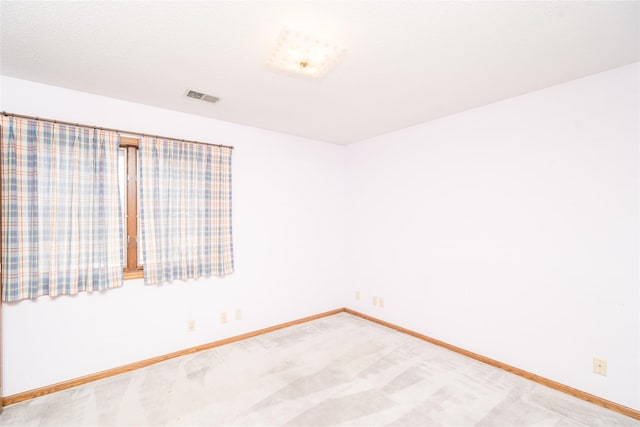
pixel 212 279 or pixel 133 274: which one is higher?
pixel 133 274

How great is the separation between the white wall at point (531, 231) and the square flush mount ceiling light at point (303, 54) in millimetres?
1813

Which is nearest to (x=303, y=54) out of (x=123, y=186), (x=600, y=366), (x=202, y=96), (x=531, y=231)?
(x=202, y=96)

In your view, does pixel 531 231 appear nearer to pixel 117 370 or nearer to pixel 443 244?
pixel 443 244

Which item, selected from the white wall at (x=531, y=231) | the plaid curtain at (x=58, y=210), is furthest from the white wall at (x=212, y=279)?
the white wall at (x=531, y=231)

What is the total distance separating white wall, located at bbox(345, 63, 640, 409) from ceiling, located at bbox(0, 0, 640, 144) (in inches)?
14.5

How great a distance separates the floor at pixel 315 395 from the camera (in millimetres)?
2043

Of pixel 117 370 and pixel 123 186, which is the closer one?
pixel 117 370

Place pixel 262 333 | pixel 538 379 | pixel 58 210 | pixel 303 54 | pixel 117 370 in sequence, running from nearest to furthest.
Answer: pixel 303 54 < pixel 58 210 < pixel 538 379 < pixel 117 370 < pixel 262 333

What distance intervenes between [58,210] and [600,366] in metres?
4.42

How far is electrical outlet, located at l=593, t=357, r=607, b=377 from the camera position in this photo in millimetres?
2225

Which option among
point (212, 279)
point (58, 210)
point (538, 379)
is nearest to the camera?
point (58, 210)

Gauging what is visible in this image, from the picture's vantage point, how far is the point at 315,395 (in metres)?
2.32

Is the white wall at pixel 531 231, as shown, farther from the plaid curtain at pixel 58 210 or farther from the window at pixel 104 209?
the plaid curtain at pixel 58 210

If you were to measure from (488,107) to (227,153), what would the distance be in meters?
2.74
